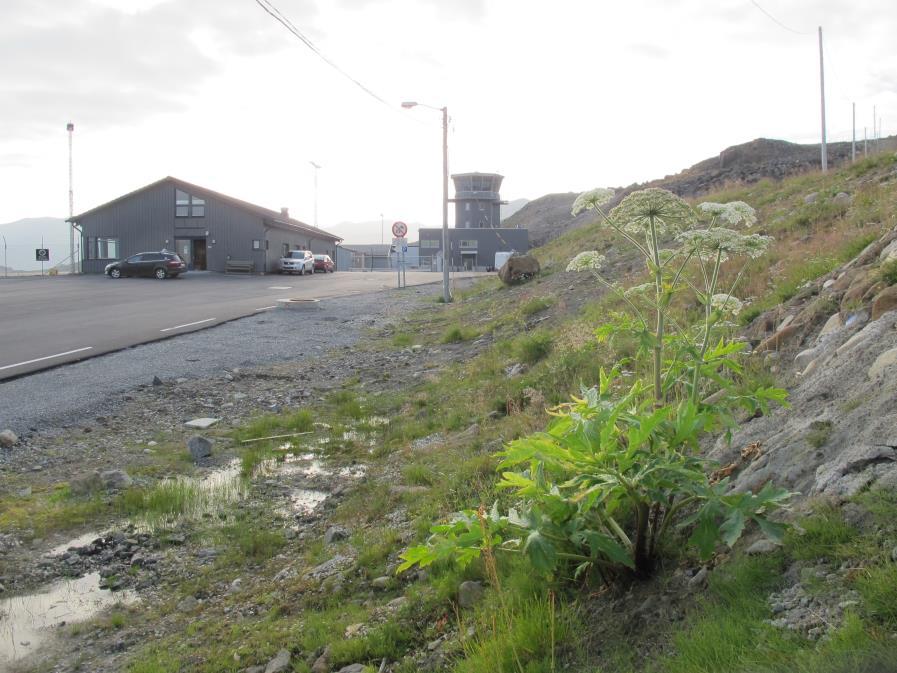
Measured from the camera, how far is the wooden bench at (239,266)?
186ft

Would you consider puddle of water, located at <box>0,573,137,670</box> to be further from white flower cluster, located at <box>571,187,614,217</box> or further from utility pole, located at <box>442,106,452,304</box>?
utility pole, located at <box>442,106,452,304</box>

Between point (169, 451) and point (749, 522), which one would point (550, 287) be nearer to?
point (169, 451)

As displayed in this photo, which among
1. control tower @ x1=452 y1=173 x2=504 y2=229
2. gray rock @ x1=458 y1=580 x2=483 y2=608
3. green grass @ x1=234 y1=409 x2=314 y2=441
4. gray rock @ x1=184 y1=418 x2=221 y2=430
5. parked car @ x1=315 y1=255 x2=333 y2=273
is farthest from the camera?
control tower @ x1=452 y1=173 x2=504 y2=229

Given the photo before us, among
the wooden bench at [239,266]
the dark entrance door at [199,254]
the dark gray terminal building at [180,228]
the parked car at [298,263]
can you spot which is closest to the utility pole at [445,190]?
the parked car at [298,263]

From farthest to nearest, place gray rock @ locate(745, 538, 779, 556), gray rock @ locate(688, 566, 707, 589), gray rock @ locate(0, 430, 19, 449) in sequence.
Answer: gray rock @ locate(0, 430, 19, 449)
gray rock @ locate(688, 566, 707, 589)
gray rock @ locate(745, 538, 779, 556)

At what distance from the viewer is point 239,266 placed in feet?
186

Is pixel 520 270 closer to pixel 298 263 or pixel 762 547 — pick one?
pixel 762 547

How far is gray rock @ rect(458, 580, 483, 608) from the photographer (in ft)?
13.1

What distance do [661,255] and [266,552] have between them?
3416mm

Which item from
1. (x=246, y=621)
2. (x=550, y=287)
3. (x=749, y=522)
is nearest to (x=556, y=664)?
(x=749, y=522)

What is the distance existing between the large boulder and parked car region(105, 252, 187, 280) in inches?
1085

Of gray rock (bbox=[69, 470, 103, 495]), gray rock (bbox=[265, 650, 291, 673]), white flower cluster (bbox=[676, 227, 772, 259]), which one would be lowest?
gray rock (bbox=[265, 650, 291, 673])

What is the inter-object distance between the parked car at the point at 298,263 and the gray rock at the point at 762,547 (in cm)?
5414

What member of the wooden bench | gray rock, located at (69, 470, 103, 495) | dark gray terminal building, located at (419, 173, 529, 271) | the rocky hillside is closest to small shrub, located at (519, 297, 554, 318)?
gray rock, located at (69, 470, 103, 495)
